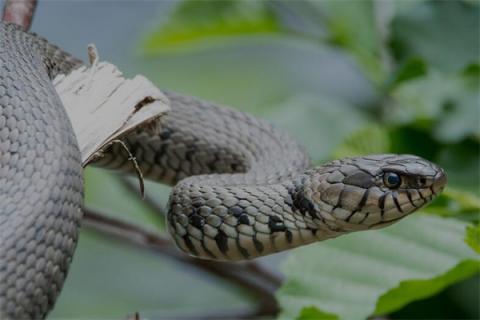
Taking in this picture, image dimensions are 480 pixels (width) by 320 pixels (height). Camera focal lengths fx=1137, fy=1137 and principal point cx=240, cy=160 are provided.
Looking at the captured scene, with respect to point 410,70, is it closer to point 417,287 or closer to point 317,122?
point 317,122

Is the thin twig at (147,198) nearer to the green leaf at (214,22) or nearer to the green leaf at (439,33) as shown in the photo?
the green leaf at (214,22)

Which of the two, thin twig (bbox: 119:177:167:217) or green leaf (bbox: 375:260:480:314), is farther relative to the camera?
thin twig (bbox: 119:177:167:217)

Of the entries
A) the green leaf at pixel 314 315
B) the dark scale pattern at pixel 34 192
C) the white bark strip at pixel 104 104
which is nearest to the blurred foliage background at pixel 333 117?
the green leaf at pixel 314 315

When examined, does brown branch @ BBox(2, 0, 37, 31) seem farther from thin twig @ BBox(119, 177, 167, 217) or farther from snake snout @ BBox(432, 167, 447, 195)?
thin twig @ BBox(119, 177, 167, 217)

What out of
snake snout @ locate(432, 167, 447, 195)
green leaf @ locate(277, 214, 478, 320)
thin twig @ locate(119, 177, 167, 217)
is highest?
snake snout @ locate(432, 167, 447, 195)

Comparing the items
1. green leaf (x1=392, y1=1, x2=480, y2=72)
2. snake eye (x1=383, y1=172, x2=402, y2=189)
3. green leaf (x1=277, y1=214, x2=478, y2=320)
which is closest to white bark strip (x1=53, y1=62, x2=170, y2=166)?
snake eye (x1=383, y1=172, x2=402, y2=189)

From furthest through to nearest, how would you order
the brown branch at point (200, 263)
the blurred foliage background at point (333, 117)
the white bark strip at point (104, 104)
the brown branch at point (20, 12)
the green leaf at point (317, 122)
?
the green leaf at point (317, 122), the brown branch at point (200, 263), the blurred foliage background at point (333, 117), the brown branch at point (20, 12), the white bark strip at point (104, 104)
